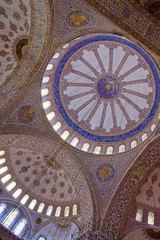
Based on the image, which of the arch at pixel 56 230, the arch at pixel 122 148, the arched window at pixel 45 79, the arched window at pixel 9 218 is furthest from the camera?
the arch at pixel 56 230

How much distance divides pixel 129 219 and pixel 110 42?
28.7ft

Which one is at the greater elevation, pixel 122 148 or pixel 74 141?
pixel 122 148

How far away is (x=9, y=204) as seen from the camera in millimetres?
12266

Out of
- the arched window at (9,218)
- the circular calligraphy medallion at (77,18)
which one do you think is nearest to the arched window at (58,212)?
the arched window at (9,218)

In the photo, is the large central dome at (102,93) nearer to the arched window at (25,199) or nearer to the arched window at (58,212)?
the arched window at (58,212)

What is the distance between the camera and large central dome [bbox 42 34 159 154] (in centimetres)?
1077

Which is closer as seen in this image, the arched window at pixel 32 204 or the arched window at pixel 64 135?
the arched window at pixel 64 135

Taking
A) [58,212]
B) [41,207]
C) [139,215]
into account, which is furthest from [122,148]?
[41,207]

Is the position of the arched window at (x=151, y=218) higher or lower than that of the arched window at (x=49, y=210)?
higher

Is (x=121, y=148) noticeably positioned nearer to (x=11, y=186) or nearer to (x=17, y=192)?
(x=17, y=192)

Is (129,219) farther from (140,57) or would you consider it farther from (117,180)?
(140,57)

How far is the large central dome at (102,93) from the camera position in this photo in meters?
10.8

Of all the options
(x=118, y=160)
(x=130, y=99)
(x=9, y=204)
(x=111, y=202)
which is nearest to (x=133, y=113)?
(x=130, y=99)

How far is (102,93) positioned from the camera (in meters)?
12.6
